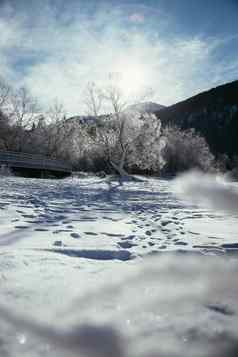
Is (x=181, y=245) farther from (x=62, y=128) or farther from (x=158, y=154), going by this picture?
(x=62, y=128)

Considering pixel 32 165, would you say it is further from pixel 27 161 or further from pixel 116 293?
pixel 116 293

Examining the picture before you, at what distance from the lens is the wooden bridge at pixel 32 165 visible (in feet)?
58.0

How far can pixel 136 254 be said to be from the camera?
2.74 meters

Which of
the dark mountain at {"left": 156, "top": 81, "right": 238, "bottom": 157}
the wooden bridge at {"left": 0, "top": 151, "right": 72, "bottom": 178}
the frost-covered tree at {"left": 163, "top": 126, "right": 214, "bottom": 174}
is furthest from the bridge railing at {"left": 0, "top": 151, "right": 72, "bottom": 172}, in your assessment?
the dark mountain at {"left": 156, "top": 81, "right": 238, "bottom": 157}

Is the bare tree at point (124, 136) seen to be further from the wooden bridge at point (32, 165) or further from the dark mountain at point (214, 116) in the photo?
the dark mountain at point (214, 116)

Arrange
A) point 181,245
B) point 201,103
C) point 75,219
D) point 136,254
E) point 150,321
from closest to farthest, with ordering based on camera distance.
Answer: point 150,321
point 136,254
point 181,245
point 75,219
point 201,103

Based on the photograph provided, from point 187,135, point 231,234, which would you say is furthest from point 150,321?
point 187,135

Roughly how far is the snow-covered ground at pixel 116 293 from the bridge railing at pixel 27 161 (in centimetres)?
1537

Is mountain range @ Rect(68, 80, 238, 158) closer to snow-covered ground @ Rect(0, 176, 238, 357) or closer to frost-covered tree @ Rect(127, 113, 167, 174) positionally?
frost-covered tree @ Rect(127, 113, 167, 174)

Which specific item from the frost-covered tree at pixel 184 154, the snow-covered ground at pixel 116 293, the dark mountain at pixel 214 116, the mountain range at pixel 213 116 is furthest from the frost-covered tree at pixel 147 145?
the dark mountain at pixel 214 116

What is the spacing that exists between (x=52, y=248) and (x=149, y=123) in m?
27.7

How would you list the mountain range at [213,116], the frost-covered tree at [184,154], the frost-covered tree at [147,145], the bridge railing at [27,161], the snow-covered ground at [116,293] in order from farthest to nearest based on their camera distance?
the mountain range at [213,116]
the frost-covered tree at [184,154]
the frost-covered tree at [147,145]
the bridge railing at [27,161]
the snow-covered ground at [116,293]

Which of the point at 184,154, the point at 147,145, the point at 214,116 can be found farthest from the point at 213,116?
the point at 147,145

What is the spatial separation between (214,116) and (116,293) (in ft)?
464
